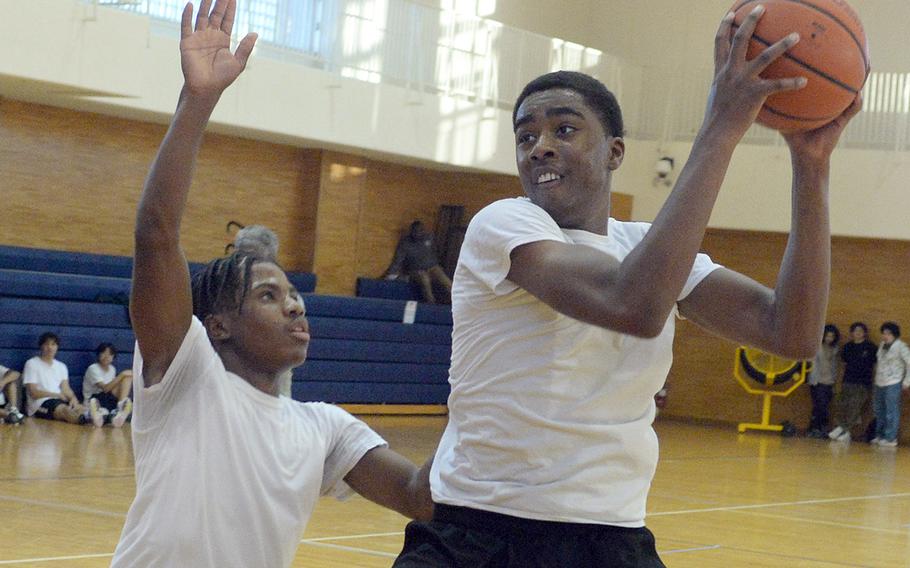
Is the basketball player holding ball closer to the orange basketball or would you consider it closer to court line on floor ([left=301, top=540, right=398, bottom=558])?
the orange basketball

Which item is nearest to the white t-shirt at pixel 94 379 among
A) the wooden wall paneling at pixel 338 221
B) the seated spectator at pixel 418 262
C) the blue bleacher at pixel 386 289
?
the wooden wall paneling at pixel 338 221

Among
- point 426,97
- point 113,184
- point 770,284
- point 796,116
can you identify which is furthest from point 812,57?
point 770,284

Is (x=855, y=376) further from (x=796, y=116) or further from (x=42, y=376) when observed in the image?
(x=796, y=116)

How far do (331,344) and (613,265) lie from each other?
1516 centimetres

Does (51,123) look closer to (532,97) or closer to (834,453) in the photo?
(834,453)

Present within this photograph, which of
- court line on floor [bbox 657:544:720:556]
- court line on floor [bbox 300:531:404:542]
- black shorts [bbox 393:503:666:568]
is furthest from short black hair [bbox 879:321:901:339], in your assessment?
black shorts [bbox 393:503:666:568]

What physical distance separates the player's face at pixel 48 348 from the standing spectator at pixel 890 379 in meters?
11.8

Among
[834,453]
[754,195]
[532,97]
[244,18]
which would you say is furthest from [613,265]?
[754,195]

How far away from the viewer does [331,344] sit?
17.5m

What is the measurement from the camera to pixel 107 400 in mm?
14312

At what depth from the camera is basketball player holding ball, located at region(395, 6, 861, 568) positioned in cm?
266

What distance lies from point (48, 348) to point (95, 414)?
2.67 ft

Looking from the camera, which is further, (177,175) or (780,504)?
(780,504)

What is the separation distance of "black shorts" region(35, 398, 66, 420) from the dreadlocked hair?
11.3m
